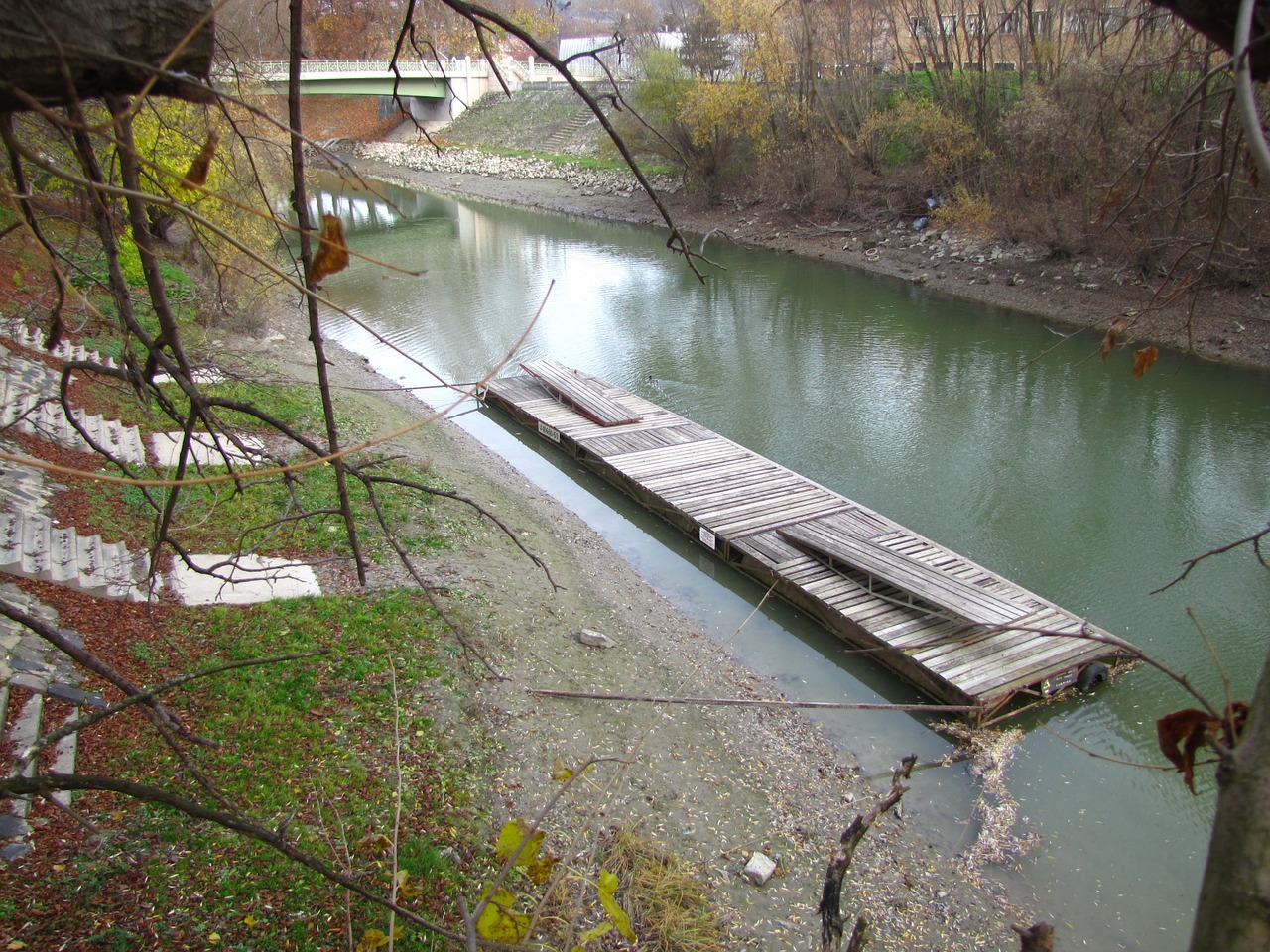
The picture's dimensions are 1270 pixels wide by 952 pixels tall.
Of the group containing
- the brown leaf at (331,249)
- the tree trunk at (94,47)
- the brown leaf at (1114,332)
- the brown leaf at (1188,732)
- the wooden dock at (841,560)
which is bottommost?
the wooden dock at (841,560)

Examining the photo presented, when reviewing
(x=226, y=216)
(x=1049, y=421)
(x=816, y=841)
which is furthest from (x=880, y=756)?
(x=226, y=216)

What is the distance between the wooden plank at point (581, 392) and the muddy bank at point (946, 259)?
200 inches

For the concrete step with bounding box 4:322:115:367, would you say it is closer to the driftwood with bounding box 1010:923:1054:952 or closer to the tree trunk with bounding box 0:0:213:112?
the tree trunk with bounding box 0:0:213:112

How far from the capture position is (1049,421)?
15.8m

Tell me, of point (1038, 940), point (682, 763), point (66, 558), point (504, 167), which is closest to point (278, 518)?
point (66, 558)

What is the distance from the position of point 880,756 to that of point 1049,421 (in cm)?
947

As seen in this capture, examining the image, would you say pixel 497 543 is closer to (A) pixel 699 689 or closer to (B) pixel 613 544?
(B) pixel 613 544

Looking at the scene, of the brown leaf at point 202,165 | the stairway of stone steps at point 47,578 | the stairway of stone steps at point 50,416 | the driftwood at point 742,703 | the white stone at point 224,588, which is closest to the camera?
the brown leaf at point 202,165

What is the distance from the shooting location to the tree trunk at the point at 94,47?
1.51 m

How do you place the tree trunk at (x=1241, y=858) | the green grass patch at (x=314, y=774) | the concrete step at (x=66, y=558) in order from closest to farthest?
the tree trunk at (x=1241, y=858), the green grass patch at (x=314, y=774), the concrete step at (x=66, y=558)

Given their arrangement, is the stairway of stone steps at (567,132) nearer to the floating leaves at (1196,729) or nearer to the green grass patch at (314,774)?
the green grass patch at (314,774)

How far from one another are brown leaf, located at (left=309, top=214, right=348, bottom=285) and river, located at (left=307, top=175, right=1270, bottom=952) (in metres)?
0.60

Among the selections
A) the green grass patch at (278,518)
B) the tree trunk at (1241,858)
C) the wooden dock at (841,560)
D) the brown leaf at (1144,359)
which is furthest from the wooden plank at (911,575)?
the tree trunk at (1241,858)

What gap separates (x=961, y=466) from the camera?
14.2 meters
